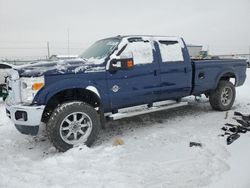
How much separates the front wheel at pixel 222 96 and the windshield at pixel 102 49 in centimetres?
314

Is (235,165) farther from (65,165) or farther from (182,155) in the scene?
(65,165)

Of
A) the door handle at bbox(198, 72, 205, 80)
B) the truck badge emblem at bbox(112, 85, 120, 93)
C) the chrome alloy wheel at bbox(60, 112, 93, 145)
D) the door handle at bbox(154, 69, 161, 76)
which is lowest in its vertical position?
the chrome alloy wheel at bbox(60, 112, 93, 145)

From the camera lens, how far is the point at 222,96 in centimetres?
749

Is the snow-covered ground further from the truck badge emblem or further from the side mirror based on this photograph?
the side mirror

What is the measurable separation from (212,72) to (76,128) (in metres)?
3.92

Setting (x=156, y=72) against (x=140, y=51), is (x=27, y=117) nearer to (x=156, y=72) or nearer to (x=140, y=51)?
(x=140, y=51)

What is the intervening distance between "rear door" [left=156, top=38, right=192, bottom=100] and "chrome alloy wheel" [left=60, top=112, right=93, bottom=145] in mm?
1890

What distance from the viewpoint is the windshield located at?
18.3ft

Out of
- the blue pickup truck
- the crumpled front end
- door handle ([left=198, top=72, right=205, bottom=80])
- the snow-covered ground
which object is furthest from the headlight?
door handle ([left=198, top=72, right=205, bottom=80])

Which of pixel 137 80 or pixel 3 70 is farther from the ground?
pixel 137 80

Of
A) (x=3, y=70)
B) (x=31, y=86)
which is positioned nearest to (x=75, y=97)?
(x=31, y=86)

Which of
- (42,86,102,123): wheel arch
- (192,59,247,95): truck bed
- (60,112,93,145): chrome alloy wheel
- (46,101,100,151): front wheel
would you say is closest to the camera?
(46,101,100,151): front wheel

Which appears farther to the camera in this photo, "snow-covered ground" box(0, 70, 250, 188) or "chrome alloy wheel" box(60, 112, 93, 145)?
"chrome alloy wheel" box(60, 112, 93, 145)

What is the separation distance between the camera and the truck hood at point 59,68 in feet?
15.3
